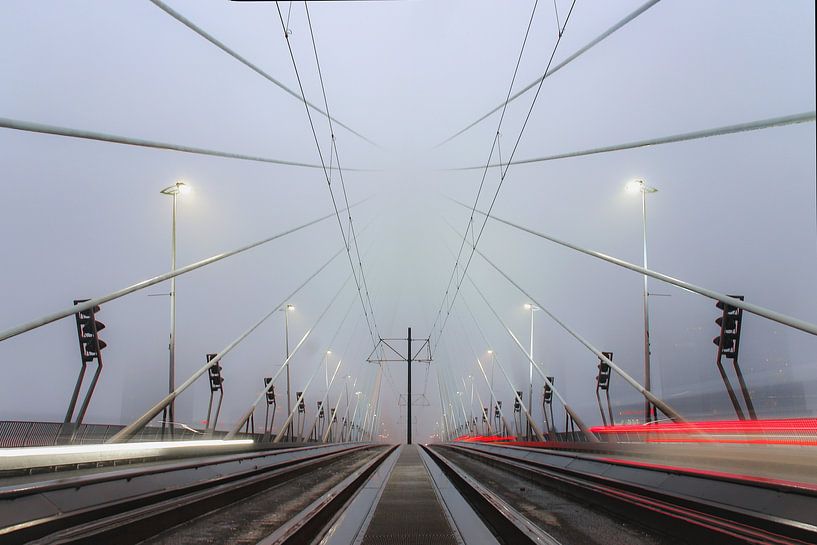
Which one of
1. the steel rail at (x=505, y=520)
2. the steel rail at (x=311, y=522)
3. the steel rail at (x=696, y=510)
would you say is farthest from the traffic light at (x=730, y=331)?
the steel rail at (x=311, y=522)

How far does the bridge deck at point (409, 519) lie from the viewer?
226 inches

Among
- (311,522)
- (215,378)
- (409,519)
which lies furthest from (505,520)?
(215,378)

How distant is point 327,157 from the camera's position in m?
30.8

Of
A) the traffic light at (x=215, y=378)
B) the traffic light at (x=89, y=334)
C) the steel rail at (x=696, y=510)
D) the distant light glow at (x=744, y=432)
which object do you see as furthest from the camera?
the traffic light at (x=215, y=378)

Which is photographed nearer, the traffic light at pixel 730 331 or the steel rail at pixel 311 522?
the steel rail at pixel 311 522

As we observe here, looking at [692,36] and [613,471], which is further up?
[692,36]

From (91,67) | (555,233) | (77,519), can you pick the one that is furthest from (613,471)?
(555,233)

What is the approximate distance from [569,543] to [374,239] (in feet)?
105

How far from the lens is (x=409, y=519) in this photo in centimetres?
683

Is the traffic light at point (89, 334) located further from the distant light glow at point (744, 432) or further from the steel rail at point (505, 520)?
the distant light glow at point (744, 432)

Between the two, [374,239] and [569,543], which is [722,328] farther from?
[374,239]

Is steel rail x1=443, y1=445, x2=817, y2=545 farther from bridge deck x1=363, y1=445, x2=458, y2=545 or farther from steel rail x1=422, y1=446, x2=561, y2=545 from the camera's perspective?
bridge deck x1=363, y1=445, x2=458, y2=545

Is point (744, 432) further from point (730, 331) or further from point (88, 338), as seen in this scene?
point (88, 338)

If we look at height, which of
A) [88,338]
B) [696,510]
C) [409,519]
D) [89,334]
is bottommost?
[409,519]
